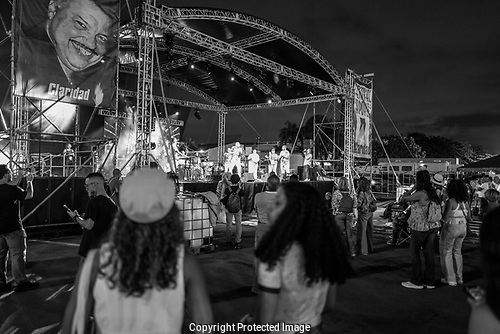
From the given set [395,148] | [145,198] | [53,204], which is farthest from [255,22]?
[395,148]

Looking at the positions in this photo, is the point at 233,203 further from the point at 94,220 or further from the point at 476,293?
the point at 476,293

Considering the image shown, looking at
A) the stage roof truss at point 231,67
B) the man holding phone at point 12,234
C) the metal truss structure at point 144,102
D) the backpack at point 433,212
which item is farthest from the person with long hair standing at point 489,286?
the stage roof truss at point 231,67

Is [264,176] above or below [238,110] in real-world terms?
below

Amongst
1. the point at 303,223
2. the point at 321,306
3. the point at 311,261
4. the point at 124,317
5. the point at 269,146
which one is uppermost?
the point at 269,146

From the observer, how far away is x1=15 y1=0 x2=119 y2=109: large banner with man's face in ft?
28.1

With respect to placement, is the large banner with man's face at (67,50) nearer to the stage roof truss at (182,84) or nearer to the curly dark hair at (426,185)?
the curly dark hair at (426,185)

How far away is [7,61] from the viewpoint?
12.2 metres

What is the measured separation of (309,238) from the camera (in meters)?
1.84

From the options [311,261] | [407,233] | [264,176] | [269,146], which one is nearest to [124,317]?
[311,261]

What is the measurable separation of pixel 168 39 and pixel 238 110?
11911 mm

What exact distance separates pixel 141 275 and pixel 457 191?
5.31 m

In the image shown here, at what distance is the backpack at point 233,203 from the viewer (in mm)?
7929

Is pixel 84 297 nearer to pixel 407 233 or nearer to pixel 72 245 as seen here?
pixel 72 245

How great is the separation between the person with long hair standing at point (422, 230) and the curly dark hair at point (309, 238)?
3857 millimetres
